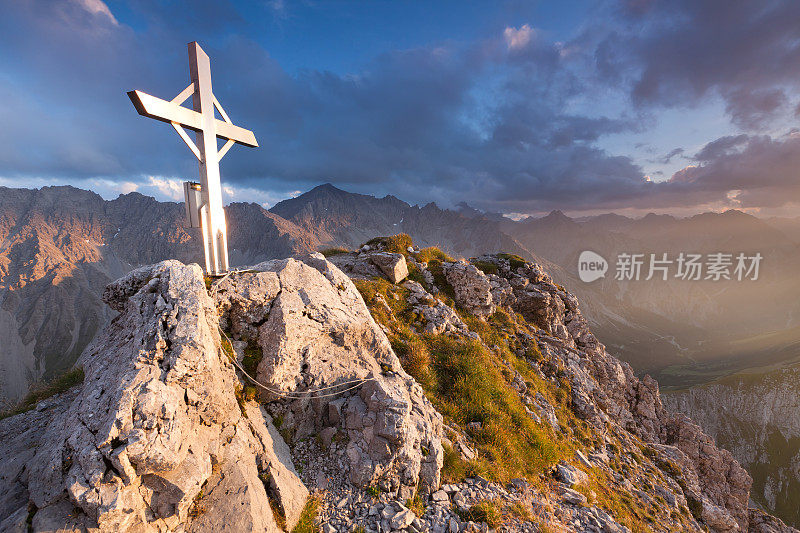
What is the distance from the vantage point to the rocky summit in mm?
5391

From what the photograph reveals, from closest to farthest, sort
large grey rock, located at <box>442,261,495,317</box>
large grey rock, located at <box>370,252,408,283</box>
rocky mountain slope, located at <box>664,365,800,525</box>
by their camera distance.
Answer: large grey rock, located at <box>370,252,408,283</box> < large grey rock, located at <box>442,261,495,317</box> < rocky mountain slope, located at <box>664,365,800,525</box>

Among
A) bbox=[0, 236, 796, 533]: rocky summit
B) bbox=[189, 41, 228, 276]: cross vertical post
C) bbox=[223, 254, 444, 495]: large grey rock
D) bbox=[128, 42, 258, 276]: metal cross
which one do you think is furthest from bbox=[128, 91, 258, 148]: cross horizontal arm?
bbox=[223, 254, 444, 495]: large grey rock

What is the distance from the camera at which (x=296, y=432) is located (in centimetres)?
837

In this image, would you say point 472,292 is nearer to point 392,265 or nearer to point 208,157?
point 392,265

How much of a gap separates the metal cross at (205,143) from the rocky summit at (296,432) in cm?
194

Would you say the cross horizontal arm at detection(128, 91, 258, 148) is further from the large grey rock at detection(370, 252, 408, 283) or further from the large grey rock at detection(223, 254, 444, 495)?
the large grey rock at detection(370, 252, 408, 283)

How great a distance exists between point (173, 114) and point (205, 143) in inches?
47.4

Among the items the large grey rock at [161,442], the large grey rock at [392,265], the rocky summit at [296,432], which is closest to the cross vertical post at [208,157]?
the rocky summit at [296,432]

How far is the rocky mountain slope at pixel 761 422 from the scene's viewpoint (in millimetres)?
105500

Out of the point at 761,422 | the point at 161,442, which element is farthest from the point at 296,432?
the point at 761,422

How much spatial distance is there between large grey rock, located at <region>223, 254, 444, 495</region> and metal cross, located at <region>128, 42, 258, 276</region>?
211 centimetres

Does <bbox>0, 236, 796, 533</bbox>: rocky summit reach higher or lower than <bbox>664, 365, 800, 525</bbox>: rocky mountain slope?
higher

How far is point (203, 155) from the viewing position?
10.7 metres

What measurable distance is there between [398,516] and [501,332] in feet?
47.0
